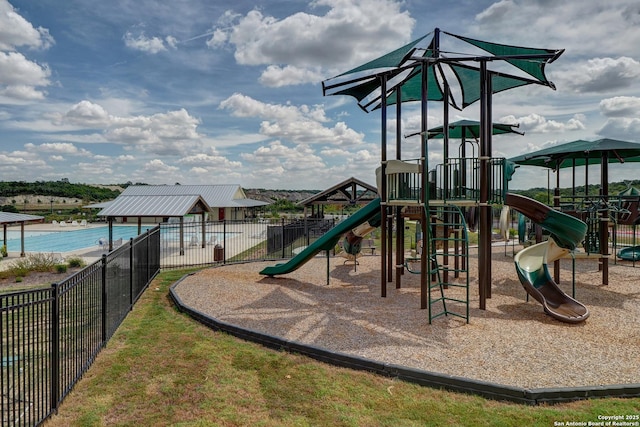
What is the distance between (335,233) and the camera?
10367 millimetres

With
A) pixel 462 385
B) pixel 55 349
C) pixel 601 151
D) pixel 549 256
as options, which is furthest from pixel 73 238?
pixel 601 151

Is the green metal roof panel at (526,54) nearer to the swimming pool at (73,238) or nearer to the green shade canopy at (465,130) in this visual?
the green shade canopy at (465,130)

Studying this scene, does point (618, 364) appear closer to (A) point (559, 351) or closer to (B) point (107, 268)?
(A) point (559, 351)

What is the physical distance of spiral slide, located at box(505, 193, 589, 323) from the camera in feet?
25.6

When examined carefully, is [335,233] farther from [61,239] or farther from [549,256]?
[61,239]

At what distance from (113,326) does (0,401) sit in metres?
3.23

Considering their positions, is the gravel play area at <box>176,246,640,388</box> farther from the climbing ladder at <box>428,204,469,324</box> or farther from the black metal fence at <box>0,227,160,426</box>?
the black metal fence at <box>0,227,160,426</box>

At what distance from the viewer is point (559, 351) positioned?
19.5 feet

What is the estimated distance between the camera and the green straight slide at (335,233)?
1002 centimetres

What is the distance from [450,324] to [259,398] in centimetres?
419

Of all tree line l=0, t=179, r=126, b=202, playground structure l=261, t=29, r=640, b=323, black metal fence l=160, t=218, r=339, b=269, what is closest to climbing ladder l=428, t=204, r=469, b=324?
playground structure l=261, t=29, r=640, b=323

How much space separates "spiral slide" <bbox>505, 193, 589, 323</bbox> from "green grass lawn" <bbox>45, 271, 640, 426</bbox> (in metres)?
3.43

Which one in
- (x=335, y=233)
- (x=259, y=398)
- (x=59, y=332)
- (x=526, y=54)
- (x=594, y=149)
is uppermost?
(x=526, y=54)

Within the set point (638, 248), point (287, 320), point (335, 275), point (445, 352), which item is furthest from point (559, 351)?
point (638, 248)
